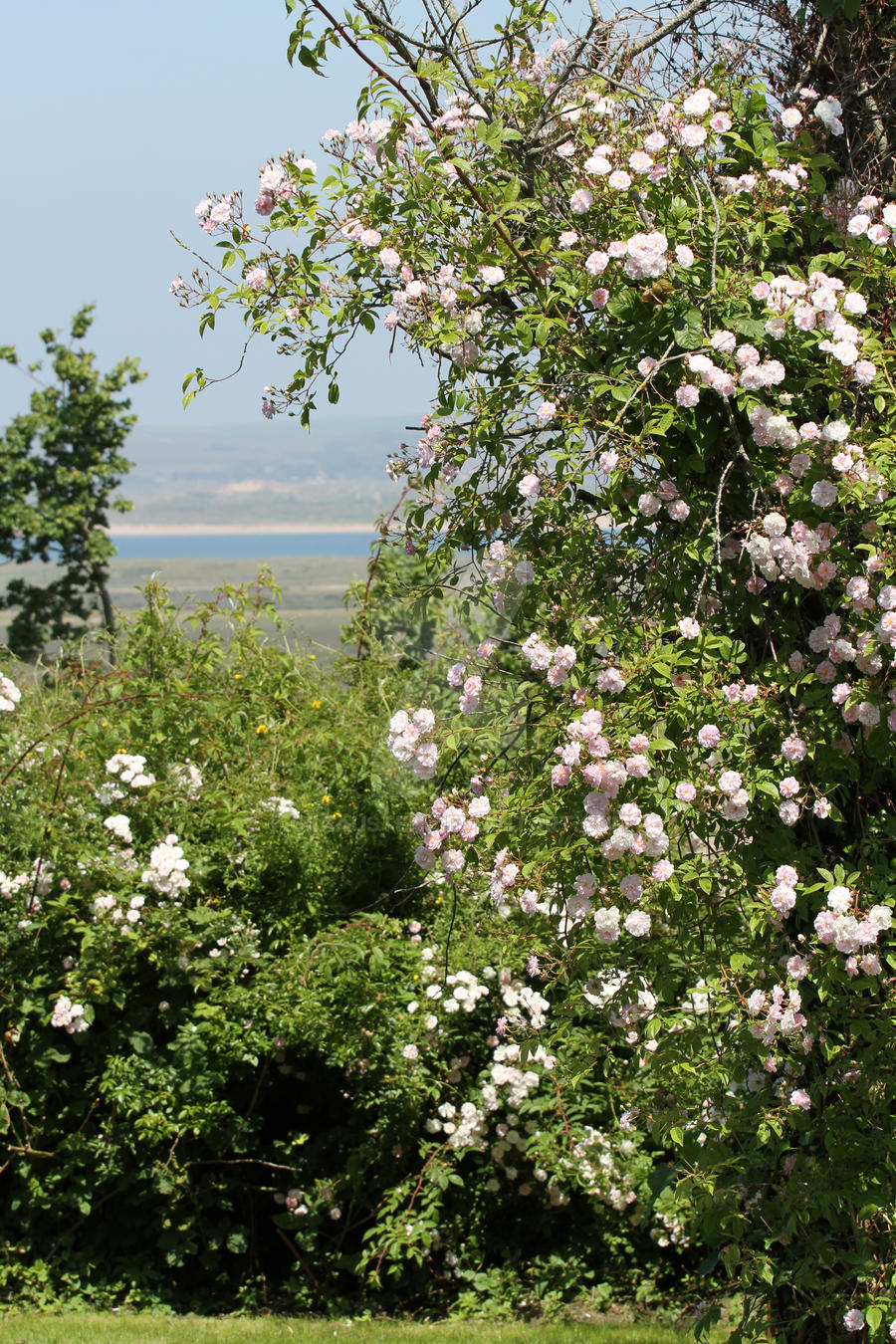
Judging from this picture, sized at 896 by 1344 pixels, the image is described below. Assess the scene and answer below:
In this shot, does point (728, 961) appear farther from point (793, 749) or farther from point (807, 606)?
point (807, 606)

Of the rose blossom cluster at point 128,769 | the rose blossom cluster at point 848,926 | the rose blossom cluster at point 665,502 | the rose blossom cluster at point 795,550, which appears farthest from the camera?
the rose blossom cluster at point 128,769

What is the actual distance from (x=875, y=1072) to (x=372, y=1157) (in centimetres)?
262

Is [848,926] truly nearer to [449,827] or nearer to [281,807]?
[449,827]

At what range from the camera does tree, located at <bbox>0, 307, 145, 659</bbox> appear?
102ft

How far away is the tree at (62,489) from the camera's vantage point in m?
31.1

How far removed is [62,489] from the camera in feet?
105

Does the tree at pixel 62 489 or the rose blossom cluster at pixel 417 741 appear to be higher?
the tree at pixel 62 489

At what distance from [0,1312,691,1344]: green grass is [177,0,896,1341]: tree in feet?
4.07

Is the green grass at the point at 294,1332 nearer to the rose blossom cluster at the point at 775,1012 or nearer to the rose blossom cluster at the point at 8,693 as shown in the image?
the rose blossom cluster at the point at 775,1012

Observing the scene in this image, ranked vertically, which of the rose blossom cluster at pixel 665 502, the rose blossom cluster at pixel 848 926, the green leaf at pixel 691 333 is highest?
the green leaf at pixel 691 333

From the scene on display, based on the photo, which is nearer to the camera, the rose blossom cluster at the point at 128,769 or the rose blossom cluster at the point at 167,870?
the rose blossom cluster at the point at 167,870

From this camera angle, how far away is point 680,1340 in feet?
12.1

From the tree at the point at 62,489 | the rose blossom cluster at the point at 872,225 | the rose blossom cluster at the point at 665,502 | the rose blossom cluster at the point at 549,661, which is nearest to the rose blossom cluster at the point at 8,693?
the rose blossom cluster at the point at 549,661

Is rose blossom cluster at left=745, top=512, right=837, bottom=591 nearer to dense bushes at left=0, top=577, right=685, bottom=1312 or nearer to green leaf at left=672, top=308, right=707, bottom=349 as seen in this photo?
green leaf at left=672, top=308, right=707, bottom=349
